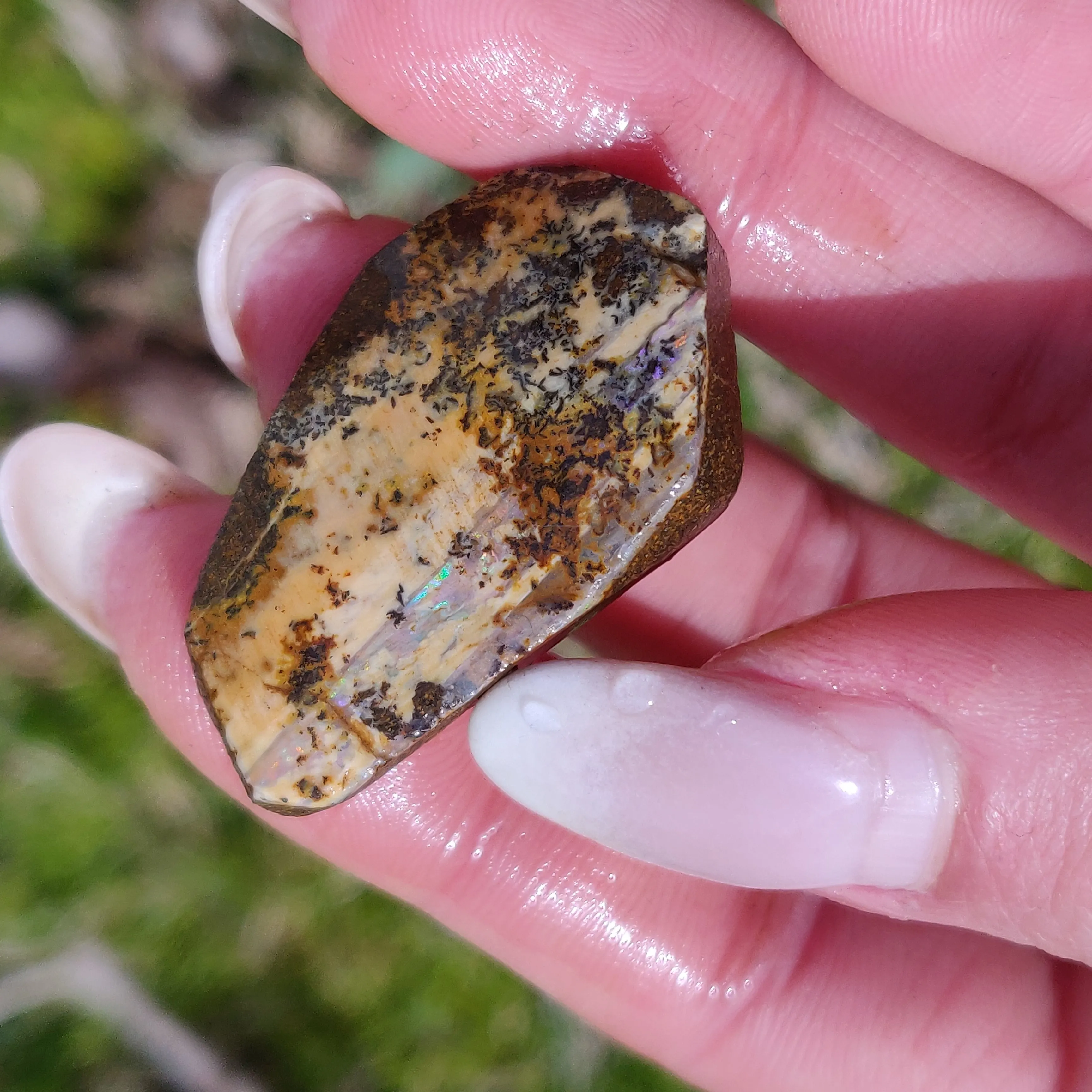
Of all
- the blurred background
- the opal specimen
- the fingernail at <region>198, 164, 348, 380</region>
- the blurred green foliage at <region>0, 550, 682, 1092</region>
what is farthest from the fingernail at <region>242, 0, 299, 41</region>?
the blurred green foliage at <region>0, 550, 682, 1092</region>

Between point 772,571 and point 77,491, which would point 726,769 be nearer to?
point 772,571

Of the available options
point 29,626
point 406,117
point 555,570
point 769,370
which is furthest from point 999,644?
point 29,626

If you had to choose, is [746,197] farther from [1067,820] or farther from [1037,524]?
[1067,820]

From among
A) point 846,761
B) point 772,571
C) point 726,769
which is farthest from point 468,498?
point 772,571

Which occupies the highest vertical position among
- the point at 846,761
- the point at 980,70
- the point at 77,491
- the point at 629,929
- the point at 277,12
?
the point at 980,70

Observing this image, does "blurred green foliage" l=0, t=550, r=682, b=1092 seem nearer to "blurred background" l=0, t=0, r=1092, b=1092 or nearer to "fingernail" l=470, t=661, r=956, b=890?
Result: "blurred background" l=0, t=0, r=1092, b=1092

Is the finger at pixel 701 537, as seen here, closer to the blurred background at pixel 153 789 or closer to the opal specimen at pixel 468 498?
the opal specimen at pixel 468 498
